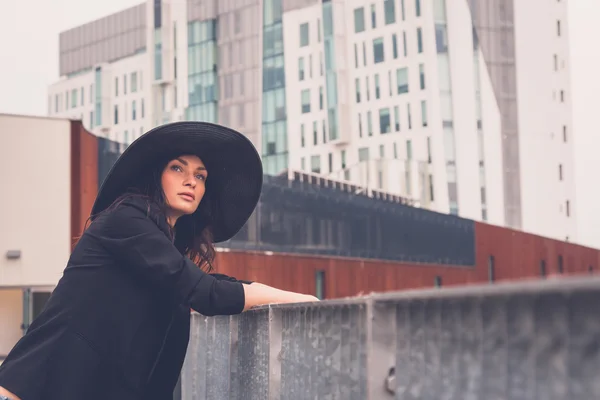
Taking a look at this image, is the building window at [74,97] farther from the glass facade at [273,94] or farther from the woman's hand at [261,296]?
the woman's hand at [261,296]

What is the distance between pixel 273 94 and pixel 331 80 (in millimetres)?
7637

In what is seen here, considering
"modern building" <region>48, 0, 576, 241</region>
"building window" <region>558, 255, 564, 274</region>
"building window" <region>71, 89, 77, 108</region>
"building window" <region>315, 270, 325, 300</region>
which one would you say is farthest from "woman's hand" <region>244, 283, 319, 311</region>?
"building window" <region>71, 89, 77, 108</region>

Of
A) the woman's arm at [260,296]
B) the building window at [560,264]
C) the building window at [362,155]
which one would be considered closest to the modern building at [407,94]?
the building window at [362,155]

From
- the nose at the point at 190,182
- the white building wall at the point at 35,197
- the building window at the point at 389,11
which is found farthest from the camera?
the building window at the point at 389,11

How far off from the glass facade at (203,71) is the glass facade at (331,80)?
12173 mm

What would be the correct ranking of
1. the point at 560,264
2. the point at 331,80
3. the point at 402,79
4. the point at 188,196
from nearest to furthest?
1. the point at 188,196
2. the point at 560,264
3. the point at 402,79
4. the point at 331,80

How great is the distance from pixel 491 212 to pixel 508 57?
11523 mm

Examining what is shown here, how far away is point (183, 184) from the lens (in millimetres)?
4172

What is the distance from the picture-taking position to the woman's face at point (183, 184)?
4.09m

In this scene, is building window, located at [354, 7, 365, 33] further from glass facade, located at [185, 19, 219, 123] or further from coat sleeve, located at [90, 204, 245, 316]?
coat sleeve, located at [90, 204, 245, 316]

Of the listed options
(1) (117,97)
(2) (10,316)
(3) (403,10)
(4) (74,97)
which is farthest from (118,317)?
(4) (74,97)

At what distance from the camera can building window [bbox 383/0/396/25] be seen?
250 ft

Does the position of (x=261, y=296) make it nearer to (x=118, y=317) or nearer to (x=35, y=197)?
(x=118, y=317)

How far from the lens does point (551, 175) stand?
250 feet
